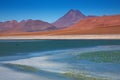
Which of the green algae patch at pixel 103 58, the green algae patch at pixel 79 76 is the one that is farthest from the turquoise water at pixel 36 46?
the green algae patch at pixel 79 76

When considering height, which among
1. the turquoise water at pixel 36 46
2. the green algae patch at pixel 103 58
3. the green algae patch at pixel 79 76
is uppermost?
the turquoise water at pixel 36 46

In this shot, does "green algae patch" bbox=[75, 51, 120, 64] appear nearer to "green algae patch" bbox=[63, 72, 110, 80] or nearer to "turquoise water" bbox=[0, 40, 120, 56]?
"green algae patch" bbox=[63, 72, 110, 80]

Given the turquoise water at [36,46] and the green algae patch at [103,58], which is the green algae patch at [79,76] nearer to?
the green algae patch at [103,58]

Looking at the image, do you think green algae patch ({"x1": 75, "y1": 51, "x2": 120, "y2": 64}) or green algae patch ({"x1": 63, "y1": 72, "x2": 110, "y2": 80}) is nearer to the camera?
green algae patch ({"x1": 63, "y1": 72, "x2": 110, "y2": 80})

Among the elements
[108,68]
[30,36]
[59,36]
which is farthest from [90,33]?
[108,68]

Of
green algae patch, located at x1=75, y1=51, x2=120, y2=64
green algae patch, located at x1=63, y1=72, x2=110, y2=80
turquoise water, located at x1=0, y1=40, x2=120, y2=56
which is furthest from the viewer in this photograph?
turquoise water, located at x1=0, y1=40, x2=120, y2=56

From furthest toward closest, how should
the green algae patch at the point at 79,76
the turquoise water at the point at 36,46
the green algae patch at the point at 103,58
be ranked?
the turquoise water at the point at 36,46 → the green algae patch at the point at 103,58 → the green algae patch at the point at 79,76

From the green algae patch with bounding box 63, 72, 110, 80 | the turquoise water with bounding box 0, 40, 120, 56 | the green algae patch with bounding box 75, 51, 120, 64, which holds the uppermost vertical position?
the turquoise water with bounding box 0, 40, 120, 56

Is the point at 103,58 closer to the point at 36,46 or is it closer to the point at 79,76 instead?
the point at 79,76

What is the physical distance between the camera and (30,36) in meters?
129

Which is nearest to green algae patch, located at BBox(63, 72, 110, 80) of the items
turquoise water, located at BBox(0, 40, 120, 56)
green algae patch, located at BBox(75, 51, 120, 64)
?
green algae patch, located at BBox(75, 51, 120, 64)

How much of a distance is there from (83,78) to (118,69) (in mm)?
3561

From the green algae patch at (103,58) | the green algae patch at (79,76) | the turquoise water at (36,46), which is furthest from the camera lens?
the turquoise water at (36,46)

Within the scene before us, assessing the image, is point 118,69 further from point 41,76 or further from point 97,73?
point 41,76
